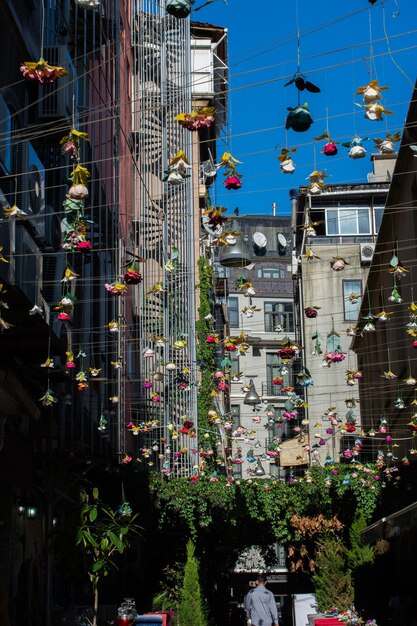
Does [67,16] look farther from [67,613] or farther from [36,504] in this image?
[67,613]

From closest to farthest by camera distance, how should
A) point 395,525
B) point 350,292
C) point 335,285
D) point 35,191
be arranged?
point 35,191
point 395,525
point 350,292
point 335,285

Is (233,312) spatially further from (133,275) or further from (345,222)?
(133,275)

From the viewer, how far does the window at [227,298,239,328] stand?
230 ft

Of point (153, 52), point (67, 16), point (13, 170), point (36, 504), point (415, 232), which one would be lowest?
point (36, 504)

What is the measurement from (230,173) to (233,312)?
6098cm

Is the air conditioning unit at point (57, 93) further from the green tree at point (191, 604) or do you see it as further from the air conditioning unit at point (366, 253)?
the air conditioning unit at point (366, 253)

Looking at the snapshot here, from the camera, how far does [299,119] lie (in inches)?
350

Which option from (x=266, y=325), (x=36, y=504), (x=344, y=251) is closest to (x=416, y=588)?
(x=36, y=504)

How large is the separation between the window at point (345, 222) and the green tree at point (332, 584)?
851 inches

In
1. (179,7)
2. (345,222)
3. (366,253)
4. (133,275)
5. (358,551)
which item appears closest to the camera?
(179,7)

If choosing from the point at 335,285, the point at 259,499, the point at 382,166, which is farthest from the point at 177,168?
the point at 382,166

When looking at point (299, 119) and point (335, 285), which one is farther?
point (335, 285)

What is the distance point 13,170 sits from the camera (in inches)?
518

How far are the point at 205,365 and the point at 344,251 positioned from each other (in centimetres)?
956
